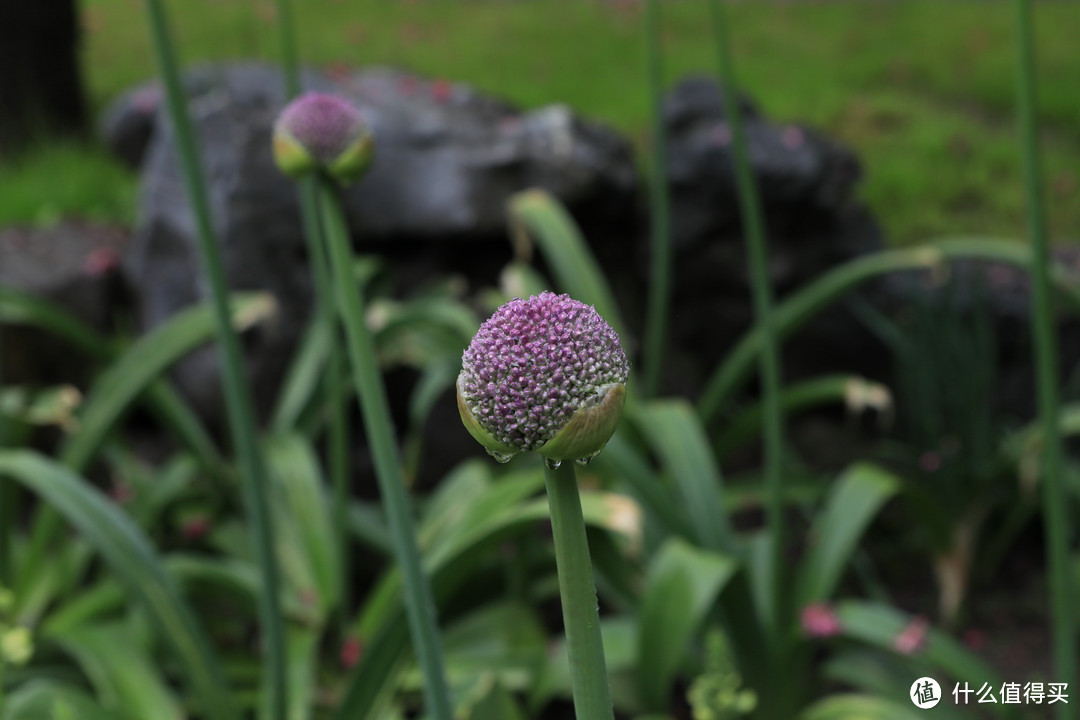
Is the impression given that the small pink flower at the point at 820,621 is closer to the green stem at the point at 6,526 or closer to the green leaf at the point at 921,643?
the green leaf at the point at 921,643

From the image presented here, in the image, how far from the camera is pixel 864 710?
1.94m

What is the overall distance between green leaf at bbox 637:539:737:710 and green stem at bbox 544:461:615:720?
134 centimetres

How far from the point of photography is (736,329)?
3.89 metres

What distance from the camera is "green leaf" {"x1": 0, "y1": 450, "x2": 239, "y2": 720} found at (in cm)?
178

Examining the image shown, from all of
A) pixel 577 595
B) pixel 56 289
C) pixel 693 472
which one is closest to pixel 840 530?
pixel 693 472

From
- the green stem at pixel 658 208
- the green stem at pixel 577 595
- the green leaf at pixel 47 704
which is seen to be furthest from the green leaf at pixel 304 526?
the green stem at pixel 577 595

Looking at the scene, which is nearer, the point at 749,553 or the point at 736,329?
the point at 749,553

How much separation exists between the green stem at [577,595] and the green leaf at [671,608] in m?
1.34

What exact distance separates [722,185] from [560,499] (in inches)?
127

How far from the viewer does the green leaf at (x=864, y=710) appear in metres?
1.93

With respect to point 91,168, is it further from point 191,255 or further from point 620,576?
point 620,576

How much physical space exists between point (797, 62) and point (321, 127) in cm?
571

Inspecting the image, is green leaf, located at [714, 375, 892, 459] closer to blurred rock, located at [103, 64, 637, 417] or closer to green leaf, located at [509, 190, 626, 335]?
green leaf, located at [509, 190, 626, 335]

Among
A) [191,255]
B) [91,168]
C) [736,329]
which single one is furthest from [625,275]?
[91,168]
